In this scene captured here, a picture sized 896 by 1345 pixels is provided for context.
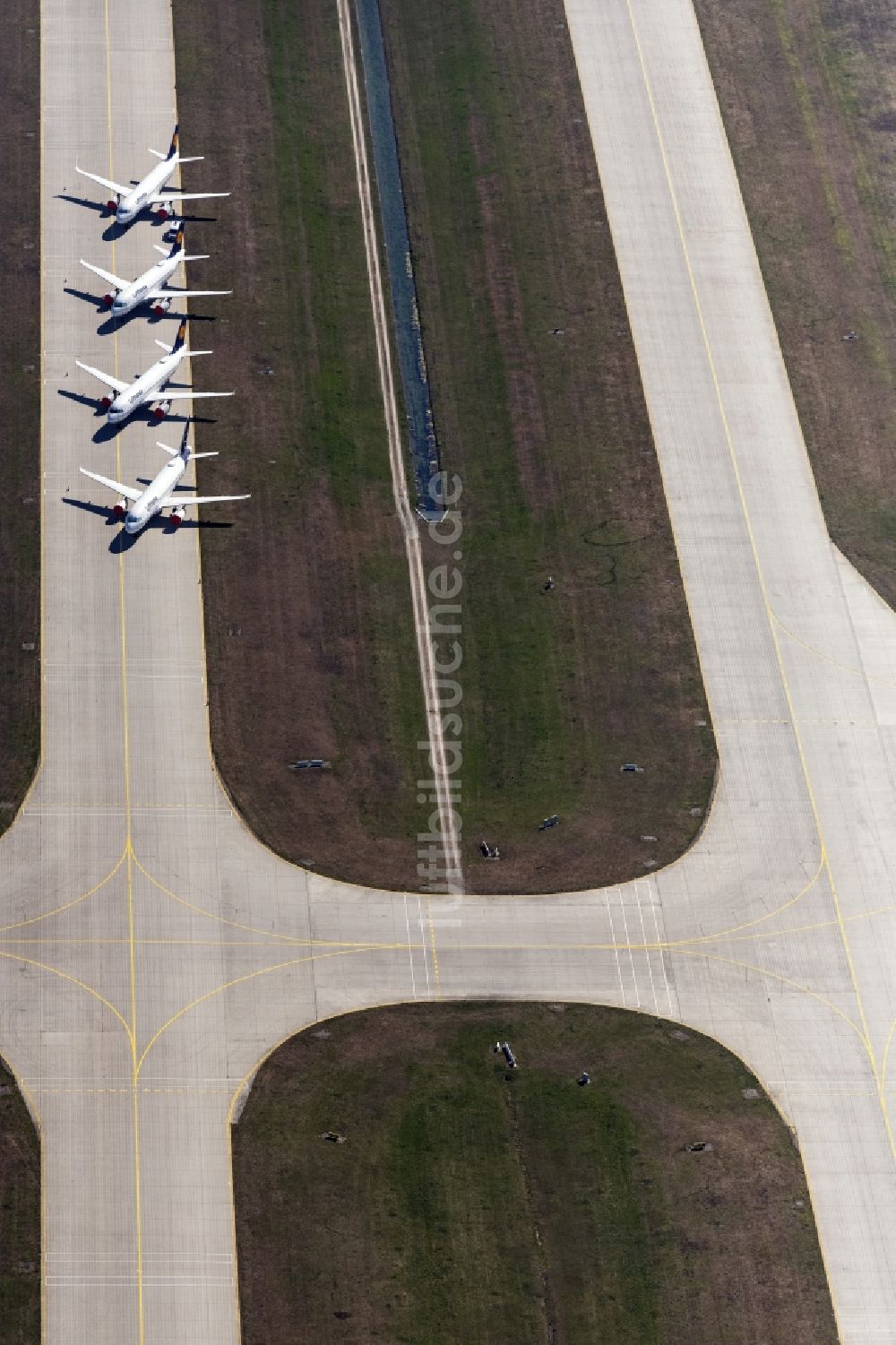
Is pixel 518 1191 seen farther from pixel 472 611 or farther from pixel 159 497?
pixel 159 497

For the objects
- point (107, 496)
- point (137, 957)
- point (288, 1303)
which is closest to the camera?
point (288, 1303)

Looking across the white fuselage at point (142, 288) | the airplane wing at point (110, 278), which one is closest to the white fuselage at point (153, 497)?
the white fuselage at point (142, 288)

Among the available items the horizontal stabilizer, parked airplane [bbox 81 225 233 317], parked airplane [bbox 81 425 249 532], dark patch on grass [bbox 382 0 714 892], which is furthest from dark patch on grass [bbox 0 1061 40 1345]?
parked airplane [bbox 81 225 233 317]

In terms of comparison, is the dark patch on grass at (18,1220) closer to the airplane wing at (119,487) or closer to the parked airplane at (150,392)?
the airplane wing at (119,487)

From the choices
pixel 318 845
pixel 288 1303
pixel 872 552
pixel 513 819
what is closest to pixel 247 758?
pixel 318 845

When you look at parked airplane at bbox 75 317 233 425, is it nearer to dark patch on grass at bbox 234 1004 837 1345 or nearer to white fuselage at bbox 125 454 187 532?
white fuselage at bbox 125 454 187 532

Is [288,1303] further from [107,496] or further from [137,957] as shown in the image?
[107,496]
